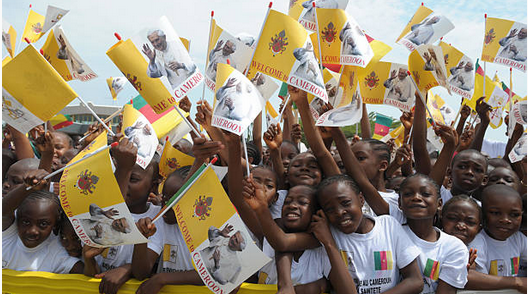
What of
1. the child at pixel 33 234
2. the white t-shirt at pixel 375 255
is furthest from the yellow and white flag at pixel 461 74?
the child at pixel 33 234

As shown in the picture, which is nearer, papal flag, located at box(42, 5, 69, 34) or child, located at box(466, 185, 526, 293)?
child, located at box(466, 185, 526, 293)

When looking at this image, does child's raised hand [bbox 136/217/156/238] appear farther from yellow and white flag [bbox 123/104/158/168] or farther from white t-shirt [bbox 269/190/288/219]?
white t-shirt [bbox 269/190/288/219]

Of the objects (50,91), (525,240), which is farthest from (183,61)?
(525,240)

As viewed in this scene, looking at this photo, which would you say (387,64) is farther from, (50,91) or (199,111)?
(50,91)

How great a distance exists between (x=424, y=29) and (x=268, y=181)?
8.76ft

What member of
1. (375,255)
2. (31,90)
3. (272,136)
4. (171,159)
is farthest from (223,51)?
(375,255)

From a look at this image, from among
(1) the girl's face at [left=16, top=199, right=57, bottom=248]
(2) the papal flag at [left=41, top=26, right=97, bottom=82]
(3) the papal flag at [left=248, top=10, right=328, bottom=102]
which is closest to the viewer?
(1) the girl's face at [left=16, top=199, right=57, bottom=248]

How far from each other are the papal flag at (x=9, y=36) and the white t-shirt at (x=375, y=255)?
4338mm

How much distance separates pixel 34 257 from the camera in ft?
10.5

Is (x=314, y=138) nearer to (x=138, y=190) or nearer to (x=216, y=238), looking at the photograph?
(x=216, y=238)

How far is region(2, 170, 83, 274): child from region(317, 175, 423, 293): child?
1.87 meters

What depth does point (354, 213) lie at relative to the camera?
2.89 m

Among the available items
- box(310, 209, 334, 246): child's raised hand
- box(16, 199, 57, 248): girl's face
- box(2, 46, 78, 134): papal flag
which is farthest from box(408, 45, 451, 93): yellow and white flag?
box(16, 199, 57, 248): girl's face

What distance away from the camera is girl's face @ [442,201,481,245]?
315 centimetres
